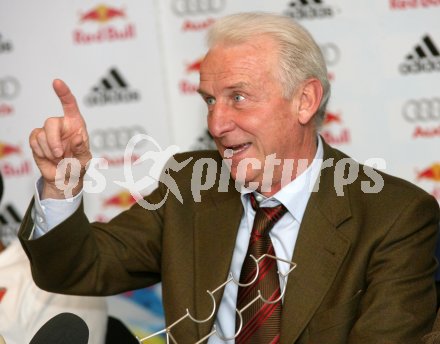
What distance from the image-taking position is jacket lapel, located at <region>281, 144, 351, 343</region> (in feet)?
7.95

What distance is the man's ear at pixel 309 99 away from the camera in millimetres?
2662

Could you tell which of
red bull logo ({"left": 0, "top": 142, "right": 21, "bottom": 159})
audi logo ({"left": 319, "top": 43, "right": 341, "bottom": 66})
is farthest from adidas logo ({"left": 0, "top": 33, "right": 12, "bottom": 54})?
audi logo ({"left": 319, "top": 43, "right": 341, "bottom": 66})

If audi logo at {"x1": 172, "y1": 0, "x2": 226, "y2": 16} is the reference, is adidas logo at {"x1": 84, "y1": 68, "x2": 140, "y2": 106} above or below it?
below

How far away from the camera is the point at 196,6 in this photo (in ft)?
14.1

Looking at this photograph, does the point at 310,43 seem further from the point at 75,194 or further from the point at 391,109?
the point at 391,109

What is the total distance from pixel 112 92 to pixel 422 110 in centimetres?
149

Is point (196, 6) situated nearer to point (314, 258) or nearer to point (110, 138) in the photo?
point (110, 138)

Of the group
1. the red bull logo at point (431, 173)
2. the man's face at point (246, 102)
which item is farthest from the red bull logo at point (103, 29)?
the man's face at point (246, 102)

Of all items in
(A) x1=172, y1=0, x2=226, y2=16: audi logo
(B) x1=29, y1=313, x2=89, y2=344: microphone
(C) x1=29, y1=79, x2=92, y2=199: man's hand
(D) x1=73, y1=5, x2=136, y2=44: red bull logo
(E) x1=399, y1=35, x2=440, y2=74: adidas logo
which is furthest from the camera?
(D) x1=73, y1=5, x2=136, y2=44: red bull logo

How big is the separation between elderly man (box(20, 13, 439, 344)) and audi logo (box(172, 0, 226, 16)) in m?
1.62

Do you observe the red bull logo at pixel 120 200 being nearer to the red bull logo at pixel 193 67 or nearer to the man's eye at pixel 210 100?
the red bull logo at pixel 193 67

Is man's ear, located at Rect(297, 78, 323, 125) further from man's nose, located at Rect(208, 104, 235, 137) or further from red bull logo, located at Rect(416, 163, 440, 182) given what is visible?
red bull logo, located at Rect(416, 163, 440, 182)

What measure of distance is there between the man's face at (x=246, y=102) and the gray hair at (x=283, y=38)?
0.02 m

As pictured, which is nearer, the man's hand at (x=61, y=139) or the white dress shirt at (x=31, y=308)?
the man's hand at (x=61, y=139)
